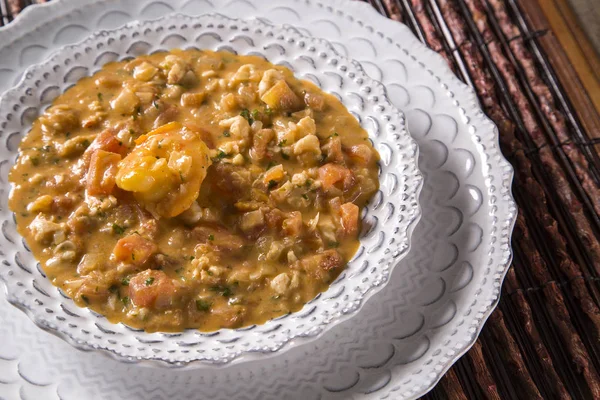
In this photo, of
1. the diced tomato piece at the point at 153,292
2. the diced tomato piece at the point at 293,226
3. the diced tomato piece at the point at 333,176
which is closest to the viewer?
the diced tomato piece at the point at 153,292

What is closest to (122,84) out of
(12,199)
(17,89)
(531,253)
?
(17,89)

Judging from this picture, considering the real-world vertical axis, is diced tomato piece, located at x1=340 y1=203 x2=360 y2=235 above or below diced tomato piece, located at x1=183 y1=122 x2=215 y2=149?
below

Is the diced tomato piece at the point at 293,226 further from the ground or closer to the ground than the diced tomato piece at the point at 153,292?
further from the ground

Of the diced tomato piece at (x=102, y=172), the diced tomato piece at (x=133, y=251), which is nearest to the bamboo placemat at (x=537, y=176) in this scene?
the diced tomato piece at (x=133, y=251)

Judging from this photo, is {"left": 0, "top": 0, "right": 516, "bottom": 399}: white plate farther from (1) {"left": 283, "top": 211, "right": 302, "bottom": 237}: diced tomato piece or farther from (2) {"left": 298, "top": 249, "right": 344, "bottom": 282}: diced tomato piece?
(1) {"left": 283, "top": 211, "right": 302, "bottom": 237}: diced tomato piece

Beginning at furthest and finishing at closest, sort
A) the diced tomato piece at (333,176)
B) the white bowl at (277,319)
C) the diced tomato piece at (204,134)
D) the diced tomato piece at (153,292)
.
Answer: the diced tomato piece at (204,134) → the diced tomato piece at (333,176) → the diced tomato piece at (153,292) → the white bowl at (277,319)

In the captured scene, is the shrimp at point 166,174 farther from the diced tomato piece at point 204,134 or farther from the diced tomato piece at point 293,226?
the diced tomato piece at point 293,226

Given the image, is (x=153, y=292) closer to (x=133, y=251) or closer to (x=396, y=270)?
(x=133, y=251)

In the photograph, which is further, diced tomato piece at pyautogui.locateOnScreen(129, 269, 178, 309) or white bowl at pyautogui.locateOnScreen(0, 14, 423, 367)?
diced tomato piece at pyautogui.locateOnScreen(129, 269, 178, 309)

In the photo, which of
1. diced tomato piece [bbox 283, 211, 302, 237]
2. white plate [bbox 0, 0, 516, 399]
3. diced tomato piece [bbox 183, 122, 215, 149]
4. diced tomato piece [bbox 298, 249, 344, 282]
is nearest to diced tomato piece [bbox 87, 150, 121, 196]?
diced tomato piece [bbox 183, 122, 215, 149]
